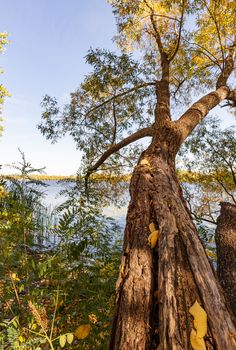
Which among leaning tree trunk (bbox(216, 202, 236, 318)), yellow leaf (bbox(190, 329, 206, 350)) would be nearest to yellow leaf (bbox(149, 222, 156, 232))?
yellow leaf (bbox(190, 329, 206, 350))

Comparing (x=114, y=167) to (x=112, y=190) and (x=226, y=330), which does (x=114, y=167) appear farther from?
(x=226, y=330)

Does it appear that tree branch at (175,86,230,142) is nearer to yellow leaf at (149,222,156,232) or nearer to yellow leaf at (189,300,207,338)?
yellow leaf at (149,222,156,232)

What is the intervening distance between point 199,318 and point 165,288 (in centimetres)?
22

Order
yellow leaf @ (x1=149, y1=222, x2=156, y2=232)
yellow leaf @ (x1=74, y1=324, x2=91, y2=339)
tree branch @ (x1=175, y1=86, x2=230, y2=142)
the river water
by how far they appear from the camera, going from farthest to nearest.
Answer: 1. the river water
2. tree branch @ (x1=175, y1=86, x2=230, y2=142)
3. yellow leaf @ (x1=149, y1=222, x2=156, y2=232)
4. yellow leaf @ (x1=74, y1=324, x2=91, y2=339)

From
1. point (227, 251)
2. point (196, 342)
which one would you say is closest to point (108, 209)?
point (227, 251)

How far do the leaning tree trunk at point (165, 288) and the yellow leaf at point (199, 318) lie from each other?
2cm

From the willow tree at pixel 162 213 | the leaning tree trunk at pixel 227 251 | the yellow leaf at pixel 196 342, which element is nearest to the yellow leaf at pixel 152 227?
the willow tree at pixel 162 213

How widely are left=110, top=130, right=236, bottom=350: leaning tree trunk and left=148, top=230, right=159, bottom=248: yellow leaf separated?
0.13 feet

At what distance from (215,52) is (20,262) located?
8925 mm

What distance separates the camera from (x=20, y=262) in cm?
228

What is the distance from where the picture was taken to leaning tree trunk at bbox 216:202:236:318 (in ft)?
9.46

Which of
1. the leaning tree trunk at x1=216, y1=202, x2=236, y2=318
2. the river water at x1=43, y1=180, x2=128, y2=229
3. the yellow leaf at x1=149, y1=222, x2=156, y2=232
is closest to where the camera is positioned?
the yellow leaf at x1=149, y1=222, x2=156, y2=232

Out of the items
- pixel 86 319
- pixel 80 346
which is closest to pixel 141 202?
pixel 86 319

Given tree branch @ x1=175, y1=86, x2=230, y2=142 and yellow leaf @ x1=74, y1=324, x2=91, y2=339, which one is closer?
yellow leaf @ x1=74, y1=324, x2=91, y2=339
